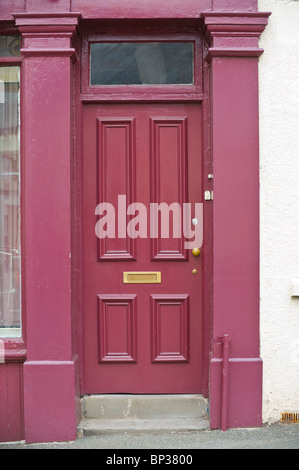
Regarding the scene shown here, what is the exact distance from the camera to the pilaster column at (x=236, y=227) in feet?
15.8

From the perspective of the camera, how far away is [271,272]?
489cm

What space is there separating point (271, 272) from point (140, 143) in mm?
1620

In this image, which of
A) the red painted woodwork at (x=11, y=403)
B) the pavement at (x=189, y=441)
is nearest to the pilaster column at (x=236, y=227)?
the pavement at (x=189, y=441)

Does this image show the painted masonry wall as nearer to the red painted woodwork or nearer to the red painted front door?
the red painted front door

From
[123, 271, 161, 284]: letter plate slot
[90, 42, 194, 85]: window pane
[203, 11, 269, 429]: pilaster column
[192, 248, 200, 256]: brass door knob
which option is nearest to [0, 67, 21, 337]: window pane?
[90, 42, 194, 85]: window pane

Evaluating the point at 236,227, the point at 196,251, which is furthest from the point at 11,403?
the point at 236,227

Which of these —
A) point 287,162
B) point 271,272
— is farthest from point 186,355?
point 287,162

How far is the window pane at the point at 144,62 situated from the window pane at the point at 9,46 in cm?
64

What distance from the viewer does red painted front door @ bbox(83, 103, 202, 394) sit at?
Answer: 5.09m

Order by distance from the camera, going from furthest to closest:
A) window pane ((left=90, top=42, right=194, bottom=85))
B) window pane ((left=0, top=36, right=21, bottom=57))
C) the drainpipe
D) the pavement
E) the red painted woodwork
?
1. window pane ((left=90, top=42, right=194, bottom=85))
2. window pane ((left=0, top=36, right=21, bottom=57))
3. the red painted woodwork
4. the drainpipe
5. the pavement

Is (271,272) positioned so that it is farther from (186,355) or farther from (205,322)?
(186,355)

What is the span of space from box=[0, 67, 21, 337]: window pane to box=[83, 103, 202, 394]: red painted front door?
23.5 inches

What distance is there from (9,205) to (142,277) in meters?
1.34

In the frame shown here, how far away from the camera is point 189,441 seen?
468cm
